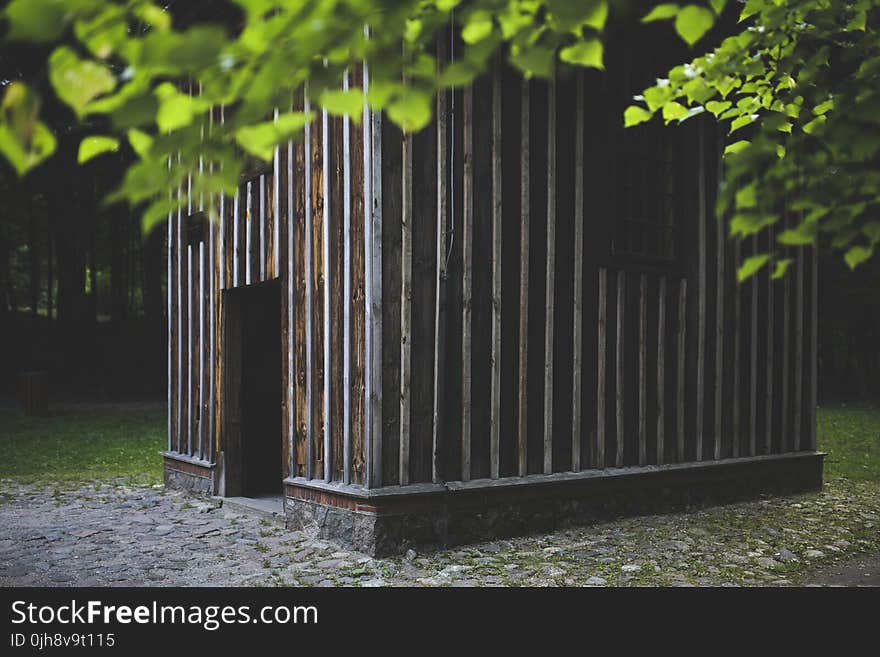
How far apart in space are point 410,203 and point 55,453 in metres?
9.31

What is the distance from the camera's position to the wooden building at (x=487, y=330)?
6.59 meters

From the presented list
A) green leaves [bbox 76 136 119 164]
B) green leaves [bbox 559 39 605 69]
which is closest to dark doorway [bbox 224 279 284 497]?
green leaves [bbox 76 136 119 164]

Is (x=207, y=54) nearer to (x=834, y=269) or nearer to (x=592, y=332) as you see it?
(x=592, y=332)

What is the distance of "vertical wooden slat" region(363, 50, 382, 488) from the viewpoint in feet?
21.0

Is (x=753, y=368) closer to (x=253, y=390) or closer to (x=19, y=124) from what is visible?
(x=253, y=390)

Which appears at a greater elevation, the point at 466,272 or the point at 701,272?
the point at 701,272

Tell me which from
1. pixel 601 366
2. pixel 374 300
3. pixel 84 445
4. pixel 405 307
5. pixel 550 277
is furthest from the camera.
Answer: pixel 84 445

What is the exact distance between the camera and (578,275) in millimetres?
7770

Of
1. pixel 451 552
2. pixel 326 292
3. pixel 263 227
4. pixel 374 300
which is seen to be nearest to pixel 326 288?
pixel 326 292

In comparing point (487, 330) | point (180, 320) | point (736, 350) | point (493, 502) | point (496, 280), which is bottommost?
point (493, 502)

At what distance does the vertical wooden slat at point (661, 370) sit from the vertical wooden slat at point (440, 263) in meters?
2.74

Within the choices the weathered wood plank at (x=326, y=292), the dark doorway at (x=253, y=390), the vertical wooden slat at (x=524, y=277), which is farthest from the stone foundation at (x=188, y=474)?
the vertical wooden slat at (x=524, y=277)

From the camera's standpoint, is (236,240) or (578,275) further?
(236,240)

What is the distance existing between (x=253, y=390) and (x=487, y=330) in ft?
10.5
